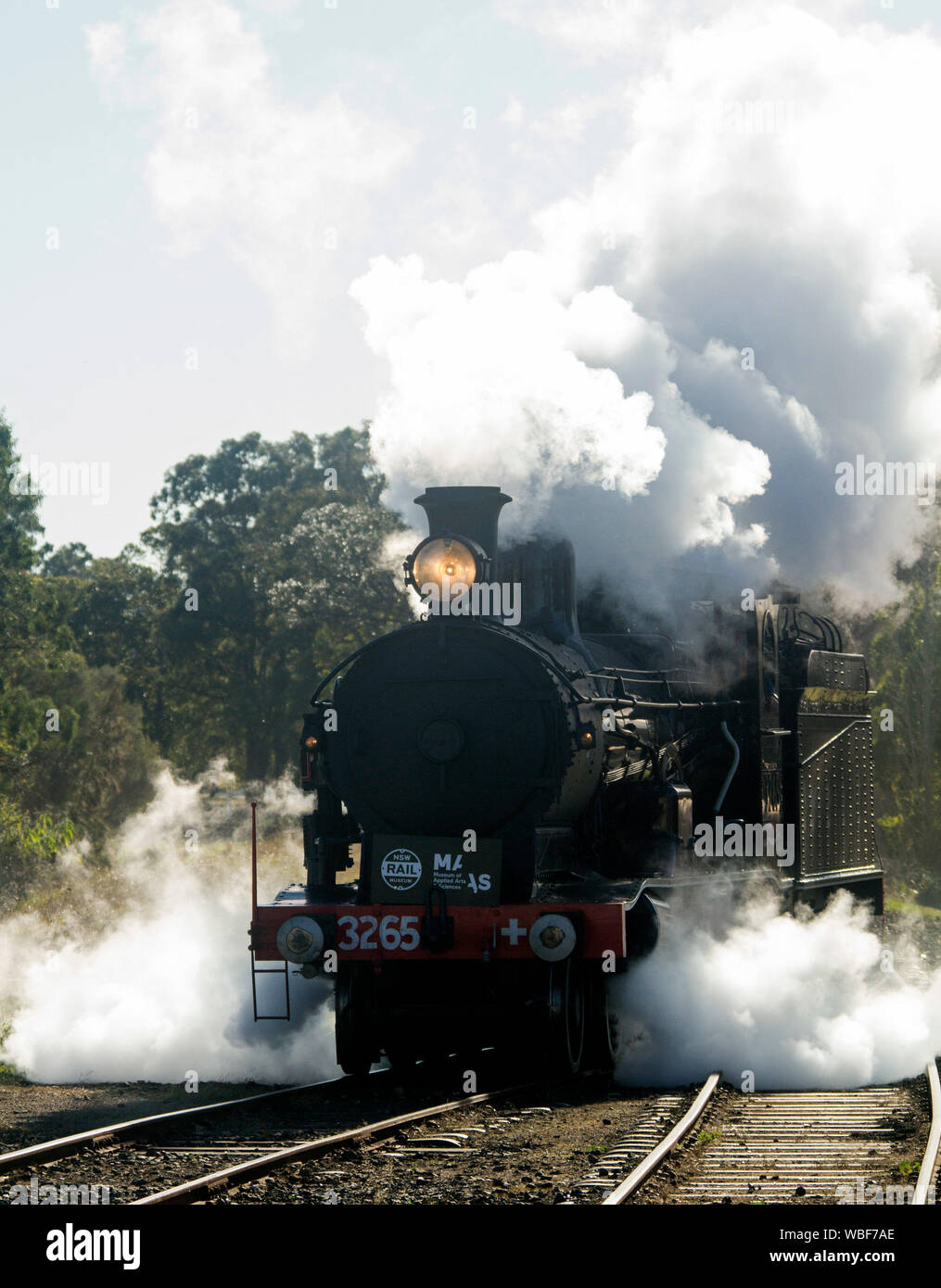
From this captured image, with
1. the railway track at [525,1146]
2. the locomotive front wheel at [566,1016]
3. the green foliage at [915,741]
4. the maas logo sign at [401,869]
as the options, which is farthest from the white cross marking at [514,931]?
the green foliage at [915,741]

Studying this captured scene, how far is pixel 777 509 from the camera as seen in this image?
1410 cm

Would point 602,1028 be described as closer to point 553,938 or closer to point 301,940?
point 553,938

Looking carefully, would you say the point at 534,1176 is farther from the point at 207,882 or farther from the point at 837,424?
the point at 207,882

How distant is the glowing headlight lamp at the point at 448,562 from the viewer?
977cm

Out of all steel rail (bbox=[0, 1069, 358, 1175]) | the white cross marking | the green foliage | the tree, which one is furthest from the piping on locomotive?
the tree

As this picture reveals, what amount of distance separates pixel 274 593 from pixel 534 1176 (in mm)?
38045

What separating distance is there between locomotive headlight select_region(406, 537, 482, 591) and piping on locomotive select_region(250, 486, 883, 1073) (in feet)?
0.04

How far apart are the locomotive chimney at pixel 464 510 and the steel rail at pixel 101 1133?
12.2ft

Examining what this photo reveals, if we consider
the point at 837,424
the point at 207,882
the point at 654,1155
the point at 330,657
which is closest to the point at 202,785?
the point at 330,657

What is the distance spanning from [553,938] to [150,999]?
440 centimetres

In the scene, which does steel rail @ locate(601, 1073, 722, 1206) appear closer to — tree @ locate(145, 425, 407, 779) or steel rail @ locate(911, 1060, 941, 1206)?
steel rail @ locate(911, 1060, 941, 1206)

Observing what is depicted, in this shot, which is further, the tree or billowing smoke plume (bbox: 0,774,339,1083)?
the tree

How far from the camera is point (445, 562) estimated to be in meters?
9.84

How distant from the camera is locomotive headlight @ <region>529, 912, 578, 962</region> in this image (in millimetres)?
8875
